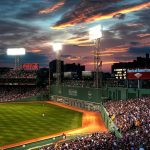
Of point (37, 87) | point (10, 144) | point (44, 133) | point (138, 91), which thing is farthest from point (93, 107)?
point (37, 87)

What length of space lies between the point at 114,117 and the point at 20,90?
5735 cm

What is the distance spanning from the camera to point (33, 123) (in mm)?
46656

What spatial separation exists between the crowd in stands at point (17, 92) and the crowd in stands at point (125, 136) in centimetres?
4623

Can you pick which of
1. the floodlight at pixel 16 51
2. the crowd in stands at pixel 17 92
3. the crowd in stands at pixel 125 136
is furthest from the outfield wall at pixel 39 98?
the crowd in stands at pixel 125 136

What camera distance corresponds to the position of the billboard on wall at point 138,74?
147 ft

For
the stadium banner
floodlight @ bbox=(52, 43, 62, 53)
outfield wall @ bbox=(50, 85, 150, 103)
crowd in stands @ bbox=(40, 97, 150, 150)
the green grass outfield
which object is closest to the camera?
crowd in stands @ bbox=(40, 97, 150, 150)

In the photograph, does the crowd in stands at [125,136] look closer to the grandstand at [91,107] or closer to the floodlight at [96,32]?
the grandstand at [91,107]

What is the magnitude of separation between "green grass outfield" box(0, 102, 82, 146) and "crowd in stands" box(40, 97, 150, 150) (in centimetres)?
868

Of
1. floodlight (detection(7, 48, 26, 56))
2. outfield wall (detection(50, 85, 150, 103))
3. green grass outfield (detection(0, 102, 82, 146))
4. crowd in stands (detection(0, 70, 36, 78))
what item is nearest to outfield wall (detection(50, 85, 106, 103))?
outfield wall (detection(50, 85, 150, 103))

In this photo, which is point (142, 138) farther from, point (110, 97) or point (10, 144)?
point (110, 97)

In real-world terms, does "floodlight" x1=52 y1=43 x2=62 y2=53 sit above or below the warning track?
above

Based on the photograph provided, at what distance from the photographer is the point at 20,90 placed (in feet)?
297

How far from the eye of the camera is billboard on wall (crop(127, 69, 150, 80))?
44.9m

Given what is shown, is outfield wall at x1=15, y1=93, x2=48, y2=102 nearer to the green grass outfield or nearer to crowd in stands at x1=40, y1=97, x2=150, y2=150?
the green grass outfield
